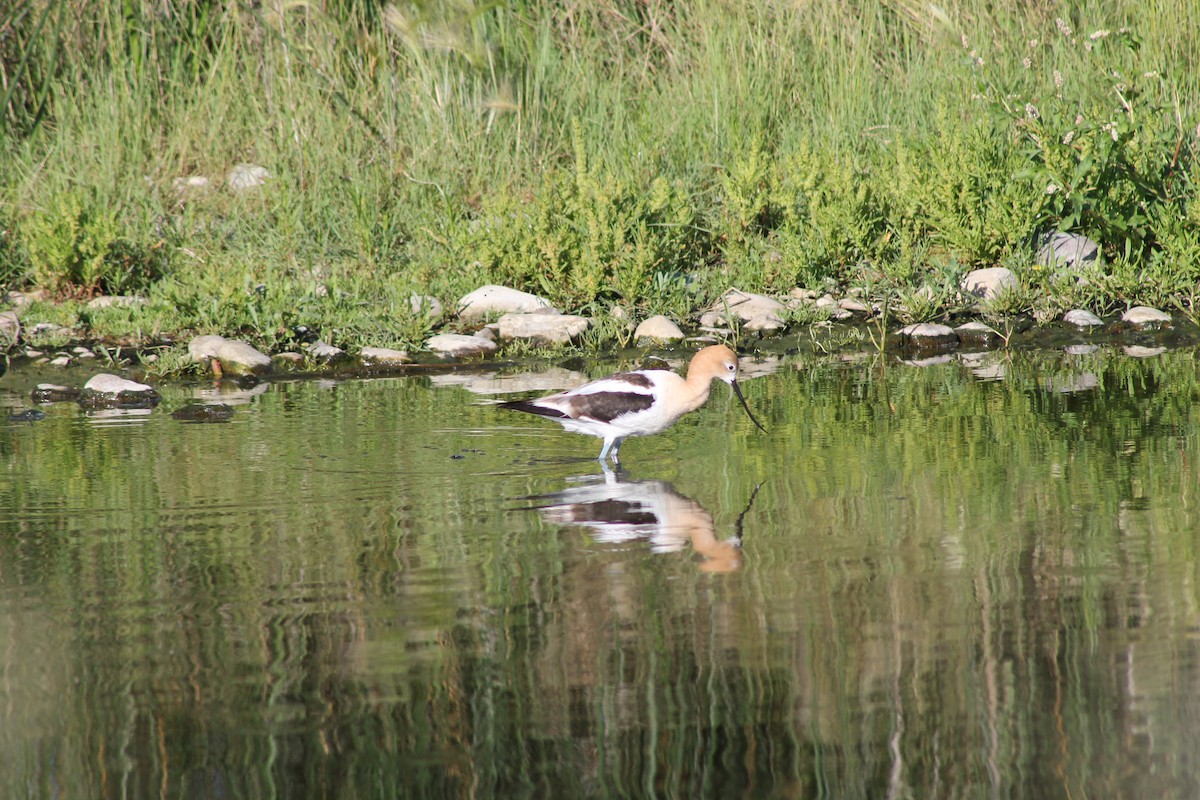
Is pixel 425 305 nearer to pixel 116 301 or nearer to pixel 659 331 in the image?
pixel 659 331

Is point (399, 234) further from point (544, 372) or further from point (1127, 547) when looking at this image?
point (1127, 547)

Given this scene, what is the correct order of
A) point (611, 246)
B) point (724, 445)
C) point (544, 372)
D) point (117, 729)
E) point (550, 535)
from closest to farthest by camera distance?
point (117, 729) → point (550, 535) → point (724, 445) → point (544, 372) → point (611, 246)

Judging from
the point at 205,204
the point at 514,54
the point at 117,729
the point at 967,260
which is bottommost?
the point at 117,729

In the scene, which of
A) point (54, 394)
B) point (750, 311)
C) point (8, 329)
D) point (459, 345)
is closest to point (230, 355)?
point (54, 394)

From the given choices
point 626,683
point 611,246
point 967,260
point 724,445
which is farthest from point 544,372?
point 626,683

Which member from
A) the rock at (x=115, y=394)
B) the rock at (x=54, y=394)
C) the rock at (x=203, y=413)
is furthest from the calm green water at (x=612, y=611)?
the rock at (x=54, y=394)

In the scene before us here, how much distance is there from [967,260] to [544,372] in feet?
10.7

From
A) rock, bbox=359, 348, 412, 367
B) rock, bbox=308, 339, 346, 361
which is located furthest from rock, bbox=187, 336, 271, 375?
rock, bbox=359, 348, 412, 367

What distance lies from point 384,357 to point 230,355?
37.6 inches

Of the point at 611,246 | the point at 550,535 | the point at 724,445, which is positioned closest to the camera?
the point at 550,535

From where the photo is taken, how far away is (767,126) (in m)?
11.7

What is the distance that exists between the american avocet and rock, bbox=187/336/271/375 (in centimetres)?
280

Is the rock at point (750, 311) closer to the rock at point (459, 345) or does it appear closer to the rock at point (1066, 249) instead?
the rock at point (459, 345)

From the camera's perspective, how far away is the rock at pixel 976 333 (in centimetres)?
939
